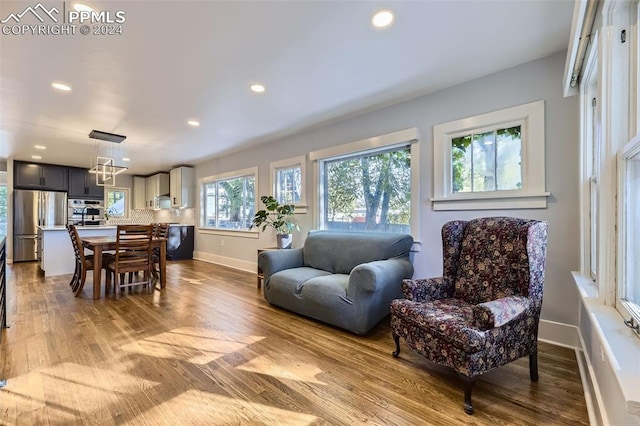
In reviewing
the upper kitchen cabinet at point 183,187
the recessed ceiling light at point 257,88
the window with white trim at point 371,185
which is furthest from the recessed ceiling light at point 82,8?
the upper kitchen cabinet at point 183,187

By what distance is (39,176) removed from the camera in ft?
22.9

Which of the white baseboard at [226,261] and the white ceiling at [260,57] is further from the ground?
the white ceiling at [260,57]

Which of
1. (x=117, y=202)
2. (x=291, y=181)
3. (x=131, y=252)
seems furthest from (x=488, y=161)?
(x=117, y=202)

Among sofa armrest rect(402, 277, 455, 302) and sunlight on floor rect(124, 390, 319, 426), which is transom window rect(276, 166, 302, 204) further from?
sunlight on floor rect(124, 390, 319, 426)

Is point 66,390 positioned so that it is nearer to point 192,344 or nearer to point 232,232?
point 192,344

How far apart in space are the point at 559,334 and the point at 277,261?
276 cm

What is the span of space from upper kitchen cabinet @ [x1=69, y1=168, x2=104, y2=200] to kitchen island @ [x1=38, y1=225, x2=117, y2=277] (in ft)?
9.83

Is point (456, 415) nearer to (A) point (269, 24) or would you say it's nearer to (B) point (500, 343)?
(B) point (500, 343)

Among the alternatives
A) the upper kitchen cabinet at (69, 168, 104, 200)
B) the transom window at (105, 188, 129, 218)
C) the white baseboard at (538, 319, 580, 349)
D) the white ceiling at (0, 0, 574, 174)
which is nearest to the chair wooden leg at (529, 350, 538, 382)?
the white baseboard at (538, 319, 580, 349)

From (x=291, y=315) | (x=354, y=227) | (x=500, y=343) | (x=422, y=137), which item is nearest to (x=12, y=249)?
(x=291, y=315)

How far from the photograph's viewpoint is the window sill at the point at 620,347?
87 centimetres

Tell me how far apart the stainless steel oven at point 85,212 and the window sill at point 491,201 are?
28.5 feet

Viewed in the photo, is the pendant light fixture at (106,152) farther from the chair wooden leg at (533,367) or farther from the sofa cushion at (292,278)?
the chair wooden leg at (533,367)

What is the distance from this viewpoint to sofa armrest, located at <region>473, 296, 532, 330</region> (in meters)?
1.59
